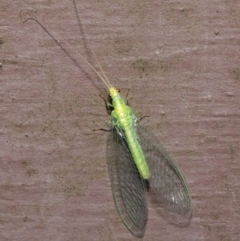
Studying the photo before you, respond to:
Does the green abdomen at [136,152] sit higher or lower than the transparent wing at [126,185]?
higher

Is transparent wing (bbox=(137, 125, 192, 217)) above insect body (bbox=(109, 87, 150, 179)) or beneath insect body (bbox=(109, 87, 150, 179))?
beneath

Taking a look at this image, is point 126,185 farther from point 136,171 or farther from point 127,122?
point 127,122

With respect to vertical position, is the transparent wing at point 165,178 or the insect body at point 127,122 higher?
the insect body at point 127,122

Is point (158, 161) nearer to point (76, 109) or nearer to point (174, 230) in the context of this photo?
point (174, 230)

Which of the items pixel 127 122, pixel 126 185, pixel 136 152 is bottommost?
pixel 126 185

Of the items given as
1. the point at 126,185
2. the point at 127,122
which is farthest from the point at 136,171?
the point at 127,122
